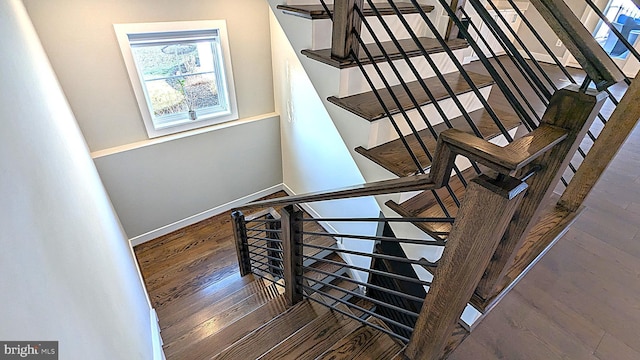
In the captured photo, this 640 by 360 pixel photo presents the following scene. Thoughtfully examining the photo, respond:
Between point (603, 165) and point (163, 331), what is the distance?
2955 mm

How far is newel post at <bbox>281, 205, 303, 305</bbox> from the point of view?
5.13ft

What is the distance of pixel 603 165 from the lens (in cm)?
123

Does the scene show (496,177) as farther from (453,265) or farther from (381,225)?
(381,225)

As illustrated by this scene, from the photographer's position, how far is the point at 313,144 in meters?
3.23

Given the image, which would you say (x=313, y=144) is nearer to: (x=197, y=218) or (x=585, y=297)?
(x=197, y=218)

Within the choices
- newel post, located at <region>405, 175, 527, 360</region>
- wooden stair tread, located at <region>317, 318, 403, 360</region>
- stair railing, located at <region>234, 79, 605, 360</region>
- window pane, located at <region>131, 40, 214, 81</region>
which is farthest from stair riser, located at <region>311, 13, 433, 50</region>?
window pane, located at <region>131, 40, 214, 81</region>

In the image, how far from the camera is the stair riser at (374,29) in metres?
1.50

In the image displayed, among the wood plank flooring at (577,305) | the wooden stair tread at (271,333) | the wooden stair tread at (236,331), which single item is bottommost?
the wooden stair tread at (236,331)

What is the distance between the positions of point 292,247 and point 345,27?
1124 millimetres

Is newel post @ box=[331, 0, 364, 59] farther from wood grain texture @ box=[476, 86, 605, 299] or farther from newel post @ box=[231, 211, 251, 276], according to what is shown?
newel post @ box=[231, 211, 251, 276]

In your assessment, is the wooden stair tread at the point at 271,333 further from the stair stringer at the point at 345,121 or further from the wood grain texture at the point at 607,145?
the wood grain texture at the point at 607,145

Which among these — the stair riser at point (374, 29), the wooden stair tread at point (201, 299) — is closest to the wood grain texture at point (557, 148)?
the stair riser at point (374, 29)

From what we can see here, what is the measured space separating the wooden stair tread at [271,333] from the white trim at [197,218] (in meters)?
2.10

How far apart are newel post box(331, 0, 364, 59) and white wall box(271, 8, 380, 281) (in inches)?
51.2
